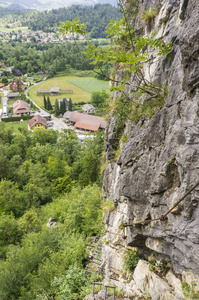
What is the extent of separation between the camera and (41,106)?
259ft

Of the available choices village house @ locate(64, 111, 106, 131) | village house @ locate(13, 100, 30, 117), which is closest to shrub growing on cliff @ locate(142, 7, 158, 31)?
village house @ locate(64, 111, 106, 131)

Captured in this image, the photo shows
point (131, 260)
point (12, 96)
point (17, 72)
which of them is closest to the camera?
point (131, 260)

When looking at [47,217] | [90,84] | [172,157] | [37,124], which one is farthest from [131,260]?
[90,84]

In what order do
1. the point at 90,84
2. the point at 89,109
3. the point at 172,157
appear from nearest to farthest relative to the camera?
the point at 172,157
the point at 89,109
the point at 90,84

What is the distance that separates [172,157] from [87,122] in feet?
190

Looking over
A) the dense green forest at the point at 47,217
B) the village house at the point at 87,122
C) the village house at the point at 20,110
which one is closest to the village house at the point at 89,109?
the village house at the point at 87,122

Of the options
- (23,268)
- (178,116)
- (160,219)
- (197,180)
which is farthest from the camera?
(23,268)

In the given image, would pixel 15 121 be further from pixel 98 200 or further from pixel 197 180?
pixel 197 180

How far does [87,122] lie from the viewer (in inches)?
2442

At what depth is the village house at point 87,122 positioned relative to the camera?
60844mm

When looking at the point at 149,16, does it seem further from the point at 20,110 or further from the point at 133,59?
the point at 20,110

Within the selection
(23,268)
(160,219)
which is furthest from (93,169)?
(160,219)

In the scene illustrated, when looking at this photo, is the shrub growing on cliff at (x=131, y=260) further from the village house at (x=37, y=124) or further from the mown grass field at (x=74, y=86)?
the mown grass field at (x=74, y=86)

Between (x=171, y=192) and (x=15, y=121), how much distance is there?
226 feet
